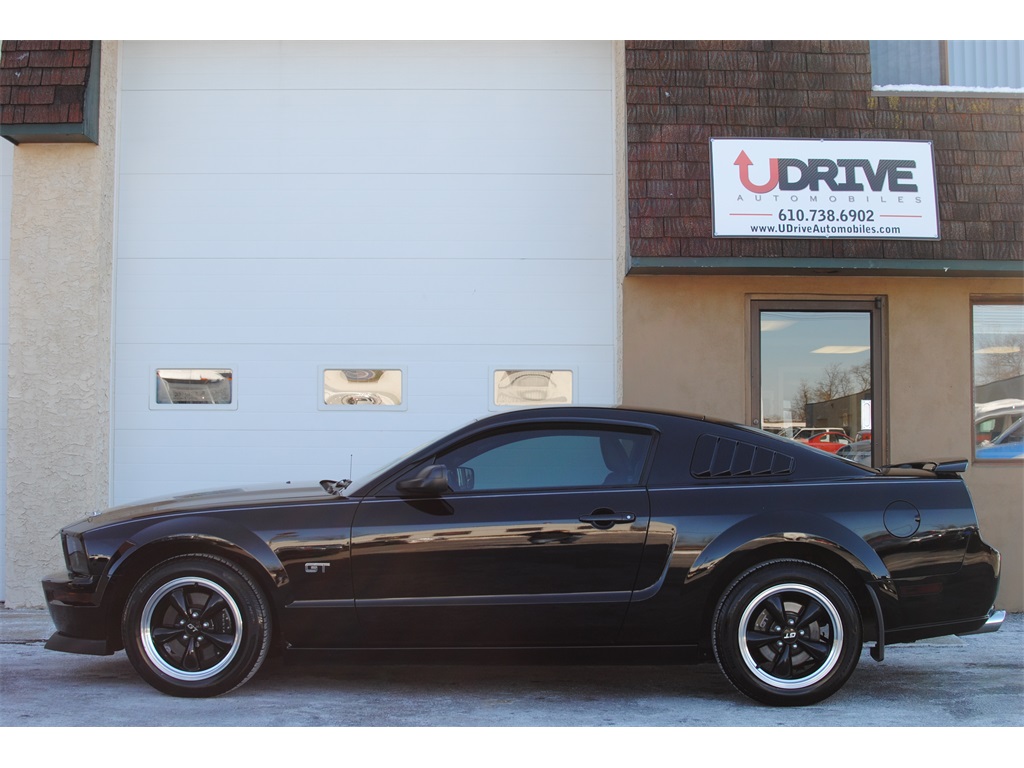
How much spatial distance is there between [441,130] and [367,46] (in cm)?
99

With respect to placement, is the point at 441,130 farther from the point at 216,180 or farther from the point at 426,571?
the point at 426,571

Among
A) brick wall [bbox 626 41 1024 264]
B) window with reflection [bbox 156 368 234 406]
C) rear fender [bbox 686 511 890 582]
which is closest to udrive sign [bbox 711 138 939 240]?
brick wall [bbox 626 41 1024 264]

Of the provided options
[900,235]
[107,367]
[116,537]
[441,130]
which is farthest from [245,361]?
[900,235]

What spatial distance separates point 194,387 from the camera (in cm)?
825

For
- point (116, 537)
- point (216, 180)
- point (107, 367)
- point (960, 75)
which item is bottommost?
point (116, 537)

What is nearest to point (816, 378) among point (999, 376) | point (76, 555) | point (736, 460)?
point (999, 376)

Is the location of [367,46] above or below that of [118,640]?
above

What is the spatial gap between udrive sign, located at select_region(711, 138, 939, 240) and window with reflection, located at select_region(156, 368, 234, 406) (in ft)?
14.2

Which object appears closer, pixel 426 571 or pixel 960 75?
pixel 426 571

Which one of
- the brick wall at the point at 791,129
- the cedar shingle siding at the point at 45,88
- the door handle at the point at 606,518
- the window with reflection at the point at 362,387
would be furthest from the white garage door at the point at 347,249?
the door handle at the point at 606,518

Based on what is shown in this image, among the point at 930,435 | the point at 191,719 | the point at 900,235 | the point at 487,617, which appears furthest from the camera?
the point at 930,435

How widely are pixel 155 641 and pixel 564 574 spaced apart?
2.13 metres

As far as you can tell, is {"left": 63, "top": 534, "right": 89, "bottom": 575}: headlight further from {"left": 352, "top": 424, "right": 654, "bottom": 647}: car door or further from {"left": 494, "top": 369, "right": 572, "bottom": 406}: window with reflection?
{"left": 494, "top": 369, "right": 572, "bottom": 406}: window with reflection

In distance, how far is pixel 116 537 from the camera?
5.01 meters
